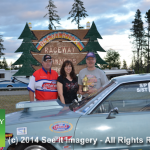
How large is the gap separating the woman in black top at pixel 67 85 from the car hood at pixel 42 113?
724mm

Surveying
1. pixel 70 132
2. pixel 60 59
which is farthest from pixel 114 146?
pixel 60 59

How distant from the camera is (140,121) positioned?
2.81 meters

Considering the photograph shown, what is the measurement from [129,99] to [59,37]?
6940 millimetres

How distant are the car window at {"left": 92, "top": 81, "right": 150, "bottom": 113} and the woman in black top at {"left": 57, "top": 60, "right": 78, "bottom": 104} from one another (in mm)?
1287

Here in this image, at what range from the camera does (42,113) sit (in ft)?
10.5

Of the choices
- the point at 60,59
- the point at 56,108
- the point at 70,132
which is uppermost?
the point at 60,59

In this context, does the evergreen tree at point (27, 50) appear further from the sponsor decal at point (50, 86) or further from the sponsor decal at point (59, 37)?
the sponsor decal at point (50, 86)

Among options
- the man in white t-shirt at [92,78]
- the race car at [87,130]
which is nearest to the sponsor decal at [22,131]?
the race car at [87,130]

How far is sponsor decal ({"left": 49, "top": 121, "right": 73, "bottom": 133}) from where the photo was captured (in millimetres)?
2812

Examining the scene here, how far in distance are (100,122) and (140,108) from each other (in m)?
0.74

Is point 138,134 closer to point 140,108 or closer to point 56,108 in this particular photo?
point 140,108

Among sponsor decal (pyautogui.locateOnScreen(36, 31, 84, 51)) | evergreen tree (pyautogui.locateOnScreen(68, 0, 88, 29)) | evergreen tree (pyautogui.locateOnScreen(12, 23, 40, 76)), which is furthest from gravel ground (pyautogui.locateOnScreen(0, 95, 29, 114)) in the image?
evergreen tree (pyautogui.locateOnScreen(68, 0, 88, 29))

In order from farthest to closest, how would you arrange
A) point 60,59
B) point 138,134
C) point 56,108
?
point 60,59, point 56,108, point 138,134

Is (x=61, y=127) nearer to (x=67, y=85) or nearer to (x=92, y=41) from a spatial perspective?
(x=67, y=85)
